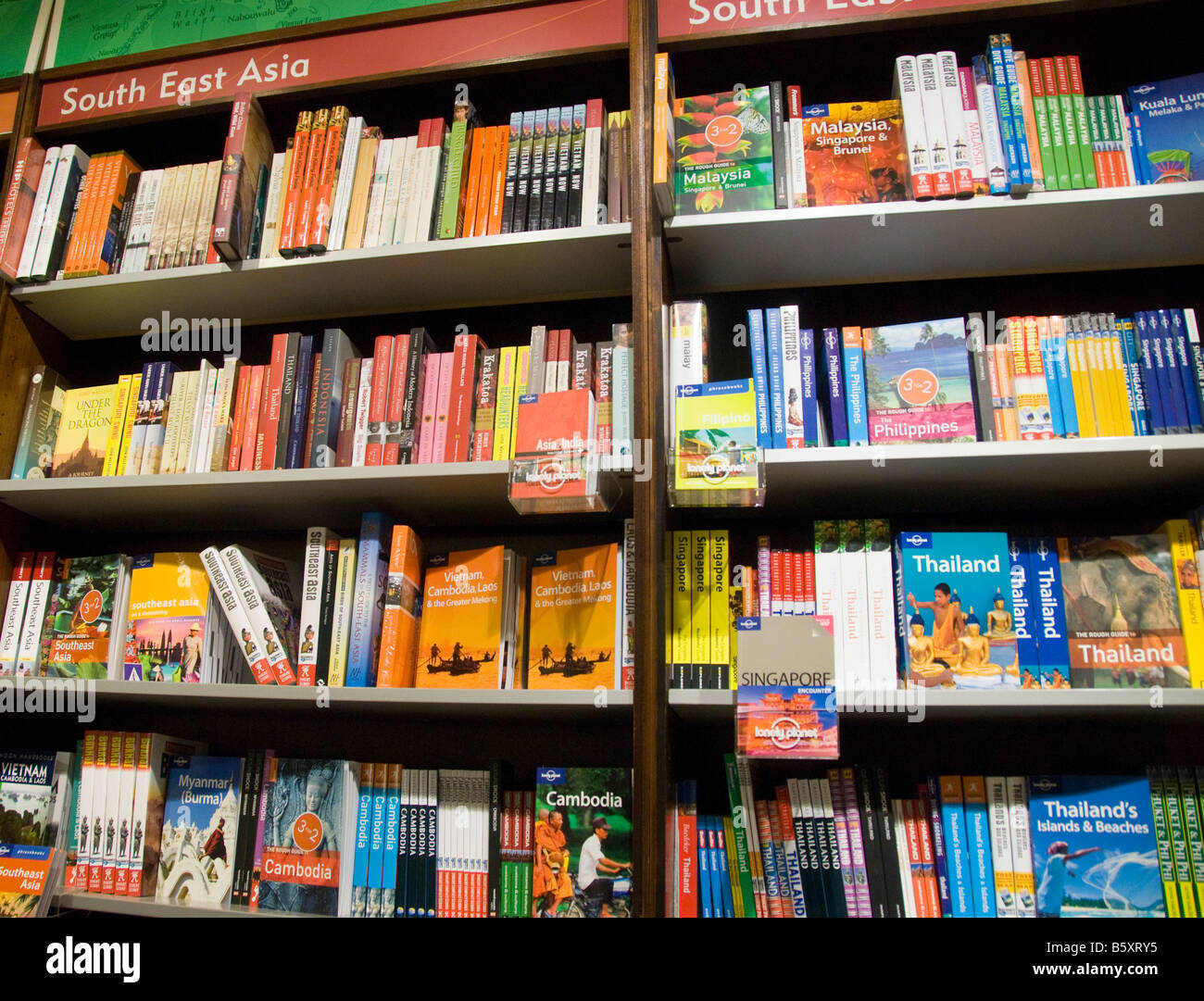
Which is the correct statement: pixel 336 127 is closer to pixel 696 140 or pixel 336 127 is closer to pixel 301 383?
pixel 301 383

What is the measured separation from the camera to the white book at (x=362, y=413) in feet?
5.42

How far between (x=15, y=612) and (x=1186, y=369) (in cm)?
228

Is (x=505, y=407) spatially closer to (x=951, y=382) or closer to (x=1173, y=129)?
(x=951, y=382)

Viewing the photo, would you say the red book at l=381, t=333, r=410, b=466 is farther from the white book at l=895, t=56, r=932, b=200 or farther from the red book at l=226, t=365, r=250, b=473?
the white book at l=895, t=56, r=932, b=200

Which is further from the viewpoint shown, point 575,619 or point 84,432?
point 84,432

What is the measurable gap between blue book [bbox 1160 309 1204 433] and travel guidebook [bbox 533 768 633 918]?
3.71ft

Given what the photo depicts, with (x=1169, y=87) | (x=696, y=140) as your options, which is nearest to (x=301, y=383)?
(x=696, y=140)

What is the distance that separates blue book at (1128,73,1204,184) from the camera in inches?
60.1

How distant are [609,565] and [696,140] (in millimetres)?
830

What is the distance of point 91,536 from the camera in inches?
81.7

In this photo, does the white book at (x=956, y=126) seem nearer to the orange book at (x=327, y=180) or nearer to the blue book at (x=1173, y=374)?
the blue book at (x=1173, y=374)

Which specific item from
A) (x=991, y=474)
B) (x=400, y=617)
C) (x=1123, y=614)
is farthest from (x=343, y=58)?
(x=1123, y=614)

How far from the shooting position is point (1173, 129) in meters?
1.54
